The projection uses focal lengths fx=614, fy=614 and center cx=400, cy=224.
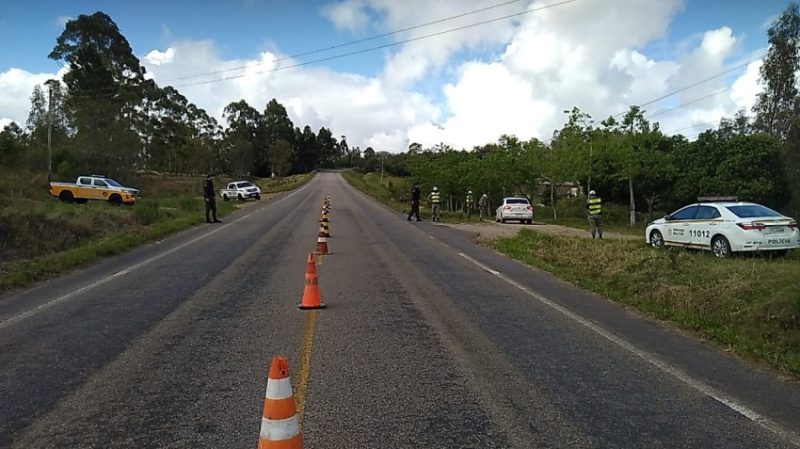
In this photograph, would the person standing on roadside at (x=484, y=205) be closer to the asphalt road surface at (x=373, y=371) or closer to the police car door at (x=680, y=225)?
the police car door at (x=680, y=225)

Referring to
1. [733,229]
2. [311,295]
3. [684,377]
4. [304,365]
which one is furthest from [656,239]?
[304,365]

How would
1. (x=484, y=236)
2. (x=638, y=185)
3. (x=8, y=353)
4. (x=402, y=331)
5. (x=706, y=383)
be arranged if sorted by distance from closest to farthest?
(x=706, y=383) < (x=8, y=353) < (x=402, y=331) < (x=484, y=236) < (x=638, y=185)

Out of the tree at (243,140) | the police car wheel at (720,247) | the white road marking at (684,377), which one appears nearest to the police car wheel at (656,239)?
the police car wheel at (720,247)

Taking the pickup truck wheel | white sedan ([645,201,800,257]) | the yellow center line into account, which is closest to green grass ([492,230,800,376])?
white sedan ([645,201,800,257])

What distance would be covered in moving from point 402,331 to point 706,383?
3.23 metres

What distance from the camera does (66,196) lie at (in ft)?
116

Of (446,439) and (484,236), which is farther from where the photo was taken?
(484,236)

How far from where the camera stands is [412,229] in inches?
995

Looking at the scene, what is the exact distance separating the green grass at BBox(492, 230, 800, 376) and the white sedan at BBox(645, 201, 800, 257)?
0.40 m

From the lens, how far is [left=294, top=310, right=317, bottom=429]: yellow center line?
15.5 feet

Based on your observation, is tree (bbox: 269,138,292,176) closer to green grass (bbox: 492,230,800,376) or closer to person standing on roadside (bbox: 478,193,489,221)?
person standing on roadside (bbox: 478,193,489,221)

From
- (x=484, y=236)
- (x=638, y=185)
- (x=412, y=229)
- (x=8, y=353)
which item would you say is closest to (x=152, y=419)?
(x=8, y=353)

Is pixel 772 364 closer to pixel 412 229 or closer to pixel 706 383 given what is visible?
pixel 706 383

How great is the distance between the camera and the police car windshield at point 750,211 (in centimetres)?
1468
